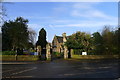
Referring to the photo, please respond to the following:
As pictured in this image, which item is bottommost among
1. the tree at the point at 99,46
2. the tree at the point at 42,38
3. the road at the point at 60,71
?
the road at the point at 60,71

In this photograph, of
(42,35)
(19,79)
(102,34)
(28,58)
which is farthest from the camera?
(42,35)

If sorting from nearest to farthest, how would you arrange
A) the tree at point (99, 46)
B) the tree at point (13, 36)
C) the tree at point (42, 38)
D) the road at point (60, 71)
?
1. the road at point (60, 71)
2. the tree at point (13, 36)
3. the tree at point (99, 46)
4. the tree at point (42, 38)

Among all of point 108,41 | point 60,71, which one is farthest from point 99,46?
point 60,71

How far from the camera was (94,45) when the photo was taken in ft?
151

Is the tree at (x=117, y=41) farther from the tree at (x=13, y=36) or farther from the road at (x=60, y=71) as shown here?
the tree at (x=13, y=36)

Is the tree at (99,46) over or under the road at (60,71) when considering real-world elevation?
over

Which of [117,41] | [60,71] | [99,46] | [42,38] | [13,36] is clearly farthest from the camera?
[42,38]

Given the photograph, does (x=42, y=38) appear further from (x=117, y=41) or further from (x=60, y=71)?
(x=60, y=71)

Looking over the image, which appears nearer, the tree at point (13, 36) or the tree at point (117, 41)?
the tree at point (117, 41)

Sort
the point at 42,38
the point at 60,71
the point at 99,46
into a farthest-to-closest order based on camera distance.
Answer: the point at 42,38
the point at 99,46
the point at 60,71

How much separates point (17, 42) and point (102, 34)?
21.5 meters

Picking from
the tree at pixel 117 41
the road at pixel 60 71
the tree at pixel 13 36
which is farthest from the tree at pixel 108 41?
the road at pixel 60 71

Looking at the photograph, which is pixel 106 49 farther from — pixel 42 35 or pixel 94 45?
pixel 42 35

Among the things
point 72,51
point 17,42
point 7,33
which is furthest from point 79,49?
point 7,33
